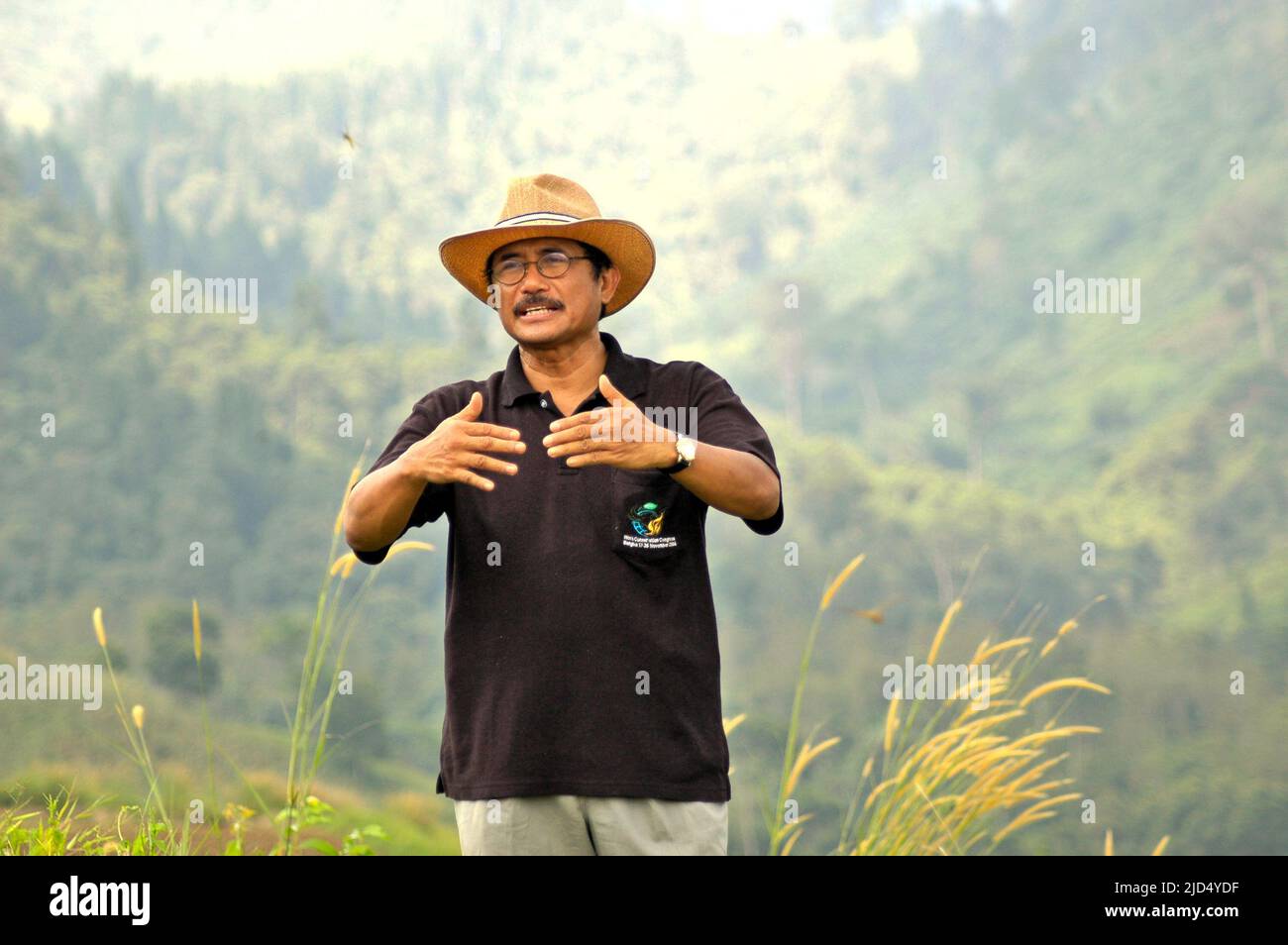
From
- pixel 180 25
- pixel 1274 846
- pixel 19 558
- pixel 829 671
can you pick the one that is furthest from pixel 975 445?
pixel 180 25

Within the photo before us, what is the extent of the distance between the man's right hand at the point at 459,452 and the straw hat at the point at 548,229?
51cm

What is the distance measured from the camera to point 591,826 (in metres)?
2.57

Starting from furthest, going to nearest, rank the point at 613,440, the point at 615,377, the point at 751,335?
1. the point at 751,335
2. the point at 615,377
3. the point at 613,440

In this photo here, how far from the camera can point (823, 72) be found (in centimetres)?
9238

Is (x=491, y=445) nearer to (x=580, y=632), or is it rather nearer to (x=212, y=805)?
(x=580, y=632)

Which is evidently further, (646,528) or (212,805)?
(212,805)

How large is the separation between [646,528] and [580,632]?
0.22 metres

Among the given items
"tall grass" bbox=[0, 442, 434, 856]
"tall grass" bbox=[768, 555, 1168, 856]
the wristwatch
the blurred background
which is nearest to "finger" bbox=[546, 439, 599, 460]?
the wristwatch

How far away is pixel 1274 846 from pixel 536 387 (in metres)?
51.2

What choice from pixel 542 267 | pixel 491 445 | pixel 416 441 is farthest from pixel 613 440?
pixel 542 267

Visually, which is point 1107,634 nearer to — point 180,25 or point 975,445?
point 975,445

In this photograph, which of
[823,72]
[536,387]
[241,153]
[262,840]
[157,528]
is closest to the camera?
[536,387]

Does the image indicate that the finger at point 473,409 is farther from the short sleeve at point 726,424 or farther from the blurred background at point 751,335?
the blurred background at point 751,335

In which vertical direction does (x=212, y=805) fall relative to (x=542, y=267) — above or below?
below
